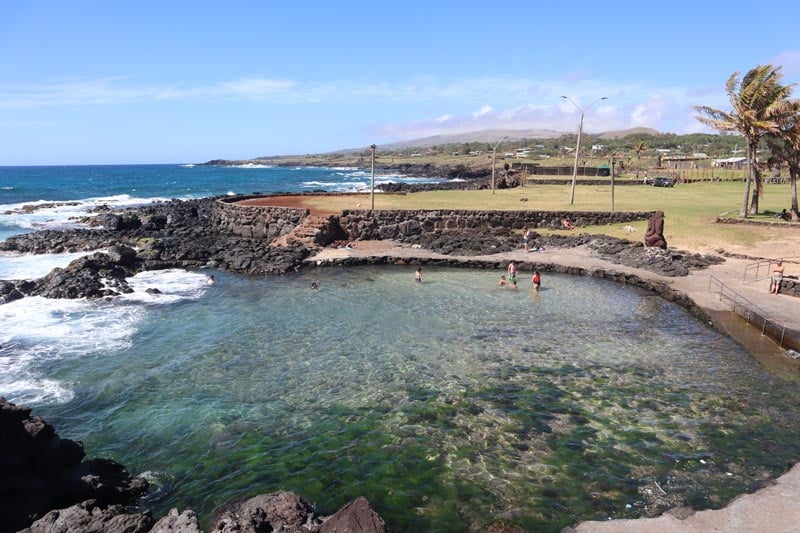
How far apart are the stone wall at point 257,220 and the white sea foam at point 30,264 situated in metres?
11.0

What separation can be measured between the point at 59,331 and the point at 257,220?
72.8ft

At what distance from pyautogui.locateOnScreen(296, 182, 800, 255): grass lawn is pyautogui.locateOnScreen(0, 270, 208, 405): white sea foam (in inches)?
750

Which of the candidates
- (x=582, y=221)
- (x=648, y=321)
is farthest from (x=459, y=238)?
(x=648, y=321)

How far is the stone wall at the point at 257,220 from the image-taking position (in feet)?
122

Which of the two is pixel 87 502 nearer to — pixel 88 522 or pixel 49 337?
pixel 88 522

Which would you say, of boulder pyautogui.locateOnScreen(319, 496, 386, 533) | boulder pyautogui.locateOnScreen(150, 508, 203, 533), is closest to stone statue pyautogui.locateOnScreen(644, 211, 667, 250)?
boulder pyautogui.locateOnScreen(319, 496, 386, 533)

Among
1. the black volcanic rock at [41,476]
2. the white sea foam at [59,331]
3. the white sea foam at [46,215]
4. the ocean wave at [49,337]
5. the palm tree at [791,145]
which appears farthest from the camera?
the white sea foam at [46,215]

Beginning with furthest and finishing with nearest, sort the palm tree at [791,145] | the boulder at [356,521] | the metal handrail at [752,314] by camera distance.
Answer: the palm tree at [791,145], the metal handrail at [752,314], the boulder at [356,521]

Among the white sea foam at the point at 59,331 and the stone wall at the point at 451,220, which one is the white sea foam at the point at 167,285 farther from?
the stone wall at the point at 451,220

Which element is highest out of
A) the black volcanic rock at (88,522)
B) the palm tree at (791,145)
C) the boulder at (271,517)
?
the palm tree at (791,145)

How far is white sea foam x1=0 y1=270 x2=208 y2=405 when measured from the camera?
14.0 m

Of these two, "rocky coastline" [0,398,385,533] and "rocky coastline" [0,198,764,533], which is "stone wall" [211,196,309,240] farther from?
"rocky coastline" [0,398,385,533]

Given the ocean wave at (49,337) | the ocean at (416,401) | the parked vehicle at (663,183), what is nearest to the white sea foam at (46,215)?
the ocean wave at (49,337)

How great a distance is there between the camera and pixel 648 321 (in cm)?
1930
